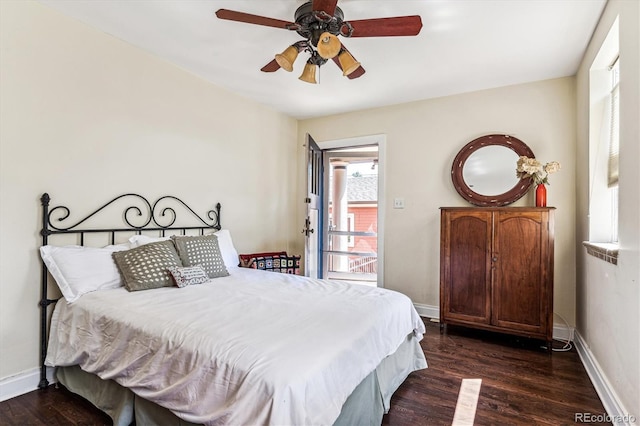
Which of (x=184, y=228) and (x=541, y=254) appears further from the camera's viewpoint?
(x=184, y=228)

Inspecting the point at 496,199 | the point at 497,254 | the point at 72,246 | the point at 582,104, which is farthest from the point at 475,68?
the point at 72,246

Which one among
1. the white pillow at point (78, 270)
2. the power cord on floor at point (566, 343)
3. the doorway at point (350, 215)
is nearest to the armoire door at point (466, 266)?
the power cord on floor at point (566, 343)

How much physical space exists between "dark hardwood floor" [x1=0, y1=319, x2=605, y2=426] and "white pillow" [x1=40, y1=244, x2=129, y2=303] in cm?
63

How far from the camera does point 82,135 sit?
7.52 feet

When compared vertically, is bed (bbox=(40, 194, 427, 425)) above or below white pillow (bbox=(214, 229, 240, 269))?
below

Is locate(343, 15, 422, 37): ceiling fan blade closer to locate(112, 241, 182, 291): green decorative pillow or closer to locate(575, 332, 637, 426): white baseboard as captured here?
locate(112, 241, 182, 291): green decorative pillow

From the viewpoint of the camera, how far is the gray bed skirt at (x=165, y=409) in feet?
4.83

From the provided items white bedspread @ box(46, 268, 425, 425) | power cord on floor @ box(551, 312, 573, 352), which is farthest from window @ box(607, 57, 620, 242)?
white bedspread @ box(46, 268, 425, 425)

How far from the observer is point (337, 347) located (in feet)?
4.46

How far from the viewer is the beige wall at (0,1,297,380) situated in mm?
1978

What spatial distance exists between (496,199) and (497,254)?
2.04ft

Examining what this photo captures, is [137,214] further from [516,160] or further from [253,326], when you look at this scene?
[516,160]

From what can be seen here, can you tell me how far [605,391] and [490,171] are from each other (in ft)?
6.59

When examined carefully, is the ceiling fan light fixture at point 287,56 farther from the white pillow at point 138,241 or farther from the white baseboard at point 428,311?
the white baseboard at point 428,311
